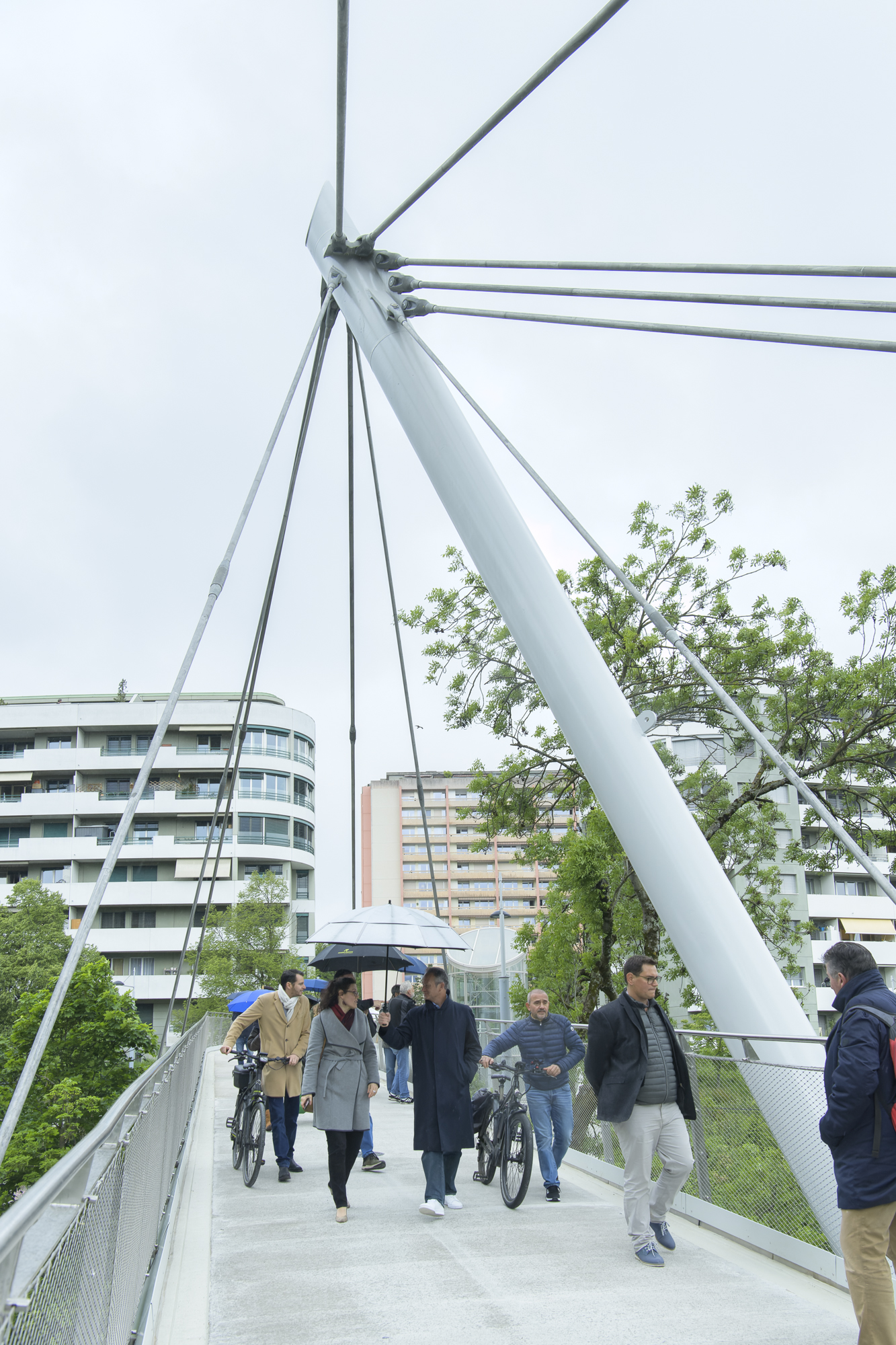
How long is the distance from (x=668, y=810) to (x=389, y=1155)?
4945 mm

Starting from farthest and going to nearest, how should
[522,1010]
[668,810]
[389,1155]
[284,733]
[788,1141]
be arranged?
[284,733], [522,1010], [389,1155], [668,810], [788,1141]

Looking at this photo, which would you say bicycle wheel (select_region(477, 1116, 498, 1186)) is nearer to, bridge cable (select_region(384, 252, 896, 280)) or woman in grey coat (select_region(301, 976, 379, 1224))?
woman in grey coat (select_region(301, 976, 379, 1224))

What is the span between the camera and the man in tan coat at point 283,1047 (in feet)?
28.8

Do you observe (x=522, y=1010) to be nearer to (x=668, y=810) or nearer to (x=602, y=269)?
(x=668, y=810)

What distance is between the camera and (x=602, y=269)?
6406 millimetres

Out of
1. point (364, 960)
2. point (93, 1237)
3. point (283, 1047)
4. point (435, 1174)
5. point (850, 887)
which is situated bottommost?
point (435, 1174)

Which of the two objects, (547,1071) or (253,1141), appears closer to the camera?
(547,1071)

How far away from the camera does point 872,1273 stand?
379 centimetres

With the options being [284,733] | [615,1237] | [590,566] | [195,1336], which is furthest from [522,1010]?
[284,733]

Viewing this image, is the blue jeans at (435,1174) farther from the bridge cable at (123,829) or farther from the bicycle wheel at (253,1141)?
the bridge cable at (123,829)

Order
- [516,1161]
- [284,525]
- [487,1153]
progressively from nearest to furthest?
[516,1161]
[487,1153]
[284,525]

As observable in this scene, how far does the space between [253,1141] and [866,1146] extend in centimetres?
595

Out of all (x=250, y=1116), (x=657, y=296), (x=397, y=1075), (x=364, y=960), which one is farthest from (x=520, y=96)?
(x=397, y=1075)

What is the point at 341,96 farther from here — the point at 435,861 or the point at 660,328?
the point at 435,861
